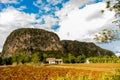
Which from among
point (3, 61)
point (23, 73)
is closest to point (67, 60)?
point (3, 61)

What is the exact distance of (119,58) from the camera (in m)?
7.50

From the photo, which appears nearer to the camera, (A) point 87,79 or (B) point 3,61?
(A) point 87,79

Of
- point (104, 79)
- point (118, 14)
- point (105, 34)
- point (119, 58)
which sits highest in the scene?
point (118, 14)

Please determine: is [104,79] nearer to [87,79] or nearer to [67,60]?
[87,79]

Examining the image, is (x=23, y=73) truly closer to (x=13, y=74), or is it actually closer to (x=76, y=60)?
(x=13, y=74)

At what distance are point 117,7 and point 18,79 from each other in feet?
47.0

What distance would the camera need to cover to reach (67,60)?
6895 inches

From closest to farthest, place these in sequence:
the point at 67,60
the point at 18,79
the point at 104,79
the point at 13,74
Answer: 1. the point at 104,79
2. the point at 18,79
3. the point at 13,74
4. the point at 67,60

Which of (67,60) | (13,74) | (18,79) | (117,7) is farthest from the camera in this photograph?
(67,60)

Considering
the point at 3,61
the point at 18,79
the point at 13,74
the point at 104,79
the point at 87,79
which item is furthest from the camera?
the point at 3,61

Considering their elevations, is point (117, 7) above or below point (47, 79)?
above

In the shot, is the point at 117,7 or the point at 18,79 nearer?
the point at 117,7

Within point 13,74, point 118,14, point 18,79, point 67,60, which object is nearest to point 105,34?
point 118,14

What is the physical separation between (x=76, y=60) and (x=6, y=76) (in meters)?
158
